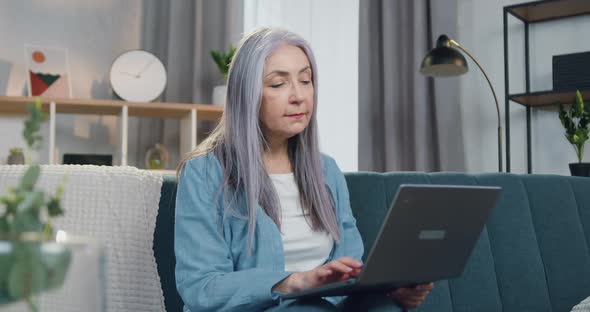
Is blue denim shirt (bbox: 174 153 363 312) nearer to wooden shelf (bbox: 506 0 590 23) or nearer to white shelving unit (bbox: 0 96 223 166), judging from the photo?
white shelving unit (bbox: 0 96 223 166)

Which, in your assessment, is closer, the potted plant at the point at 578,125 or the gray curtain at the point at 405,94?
the potted plant at the point at 578,125

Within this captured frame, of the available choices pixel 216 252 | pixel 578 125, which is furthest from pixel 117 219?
pixel 578 125

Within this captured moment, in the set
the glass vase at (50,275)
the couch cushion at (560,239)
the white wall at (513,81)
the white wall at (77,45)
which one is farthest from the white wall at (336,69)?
the glass vase at (50,275)

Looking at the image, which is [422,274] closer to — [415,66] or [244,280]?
[244,280]

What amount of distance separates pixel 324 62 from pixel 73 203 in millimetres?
1876

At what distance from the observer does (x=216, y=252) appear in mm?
1339

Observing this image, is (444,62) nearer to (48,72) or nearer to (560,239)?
(560,239)

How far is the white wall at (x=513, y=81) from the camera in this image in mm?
2910

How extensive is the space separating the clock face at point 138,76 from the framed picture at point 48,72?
0.22 meters

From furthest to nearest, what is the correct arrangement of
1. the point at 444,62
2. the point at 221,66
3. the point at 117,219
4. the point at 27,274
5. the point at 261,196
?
1. the point at 221,66
2. the point at 444,62
3. the point at 117,219
4. the point at 261,196
5. the point at 27,274

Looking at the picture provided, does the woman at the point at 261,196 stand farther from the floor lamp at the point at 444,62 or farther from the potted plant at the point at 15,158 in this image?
the potted plant at the point at 15,158

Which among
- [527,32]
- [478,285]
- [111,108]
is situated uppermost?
[527,32]

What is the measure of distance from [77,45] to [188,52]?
1.66ft

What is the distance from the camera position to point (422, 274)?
1143 millimetres
